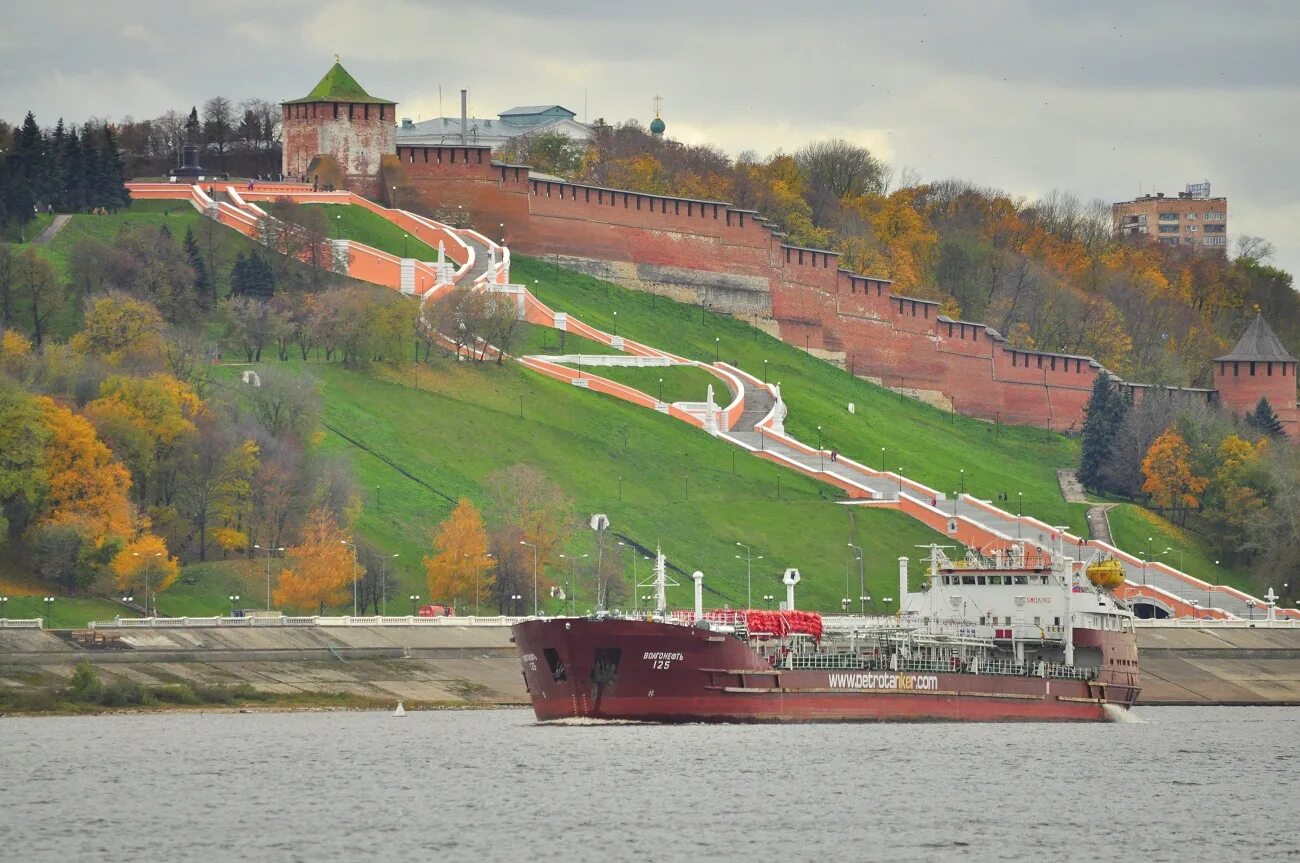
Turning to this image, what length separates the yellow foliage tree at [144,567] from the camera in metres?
89.1

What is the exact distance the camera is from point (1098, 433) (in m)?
134

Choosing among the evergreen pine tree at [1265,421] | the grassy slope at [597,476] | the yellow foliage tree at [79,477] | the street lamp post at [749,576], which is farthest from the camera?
the evergreen pine tree at [1265,421]

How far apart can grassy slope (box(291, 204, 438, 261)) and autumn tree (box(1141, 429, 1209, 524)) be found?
34721 millimetres

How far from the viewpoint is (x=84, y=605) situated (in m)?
88.1

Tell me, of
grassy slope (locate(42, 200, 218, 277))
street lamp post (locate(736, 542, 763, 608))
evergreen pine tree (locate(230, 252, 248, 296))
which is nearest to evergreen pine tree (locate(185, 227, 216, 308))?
evergreen pine tree (locate(230, 252, 248, 296))

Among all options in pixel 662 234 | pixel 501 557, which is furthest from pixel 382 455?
pixel 662 234

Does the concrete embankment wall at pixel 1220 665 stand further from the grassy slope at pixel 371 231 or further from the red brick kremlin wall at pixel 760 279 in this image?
the grassy slope at pixel 371 231

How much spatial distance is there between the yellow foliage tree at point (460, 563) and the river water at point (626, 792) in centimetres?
2086

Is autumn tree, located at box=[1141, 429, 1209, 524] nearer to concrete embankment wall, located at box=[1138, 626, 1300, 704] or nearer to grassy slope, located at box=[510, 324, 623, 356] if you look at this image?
concrete embankment wall, located at box=[1138, 626, 1300, 704]

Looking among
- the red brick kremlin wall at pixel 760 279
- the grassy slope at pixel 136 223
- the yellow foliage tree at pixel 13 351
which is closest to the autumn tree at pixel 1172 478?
the red brick kremlin wall at pixel 760 279

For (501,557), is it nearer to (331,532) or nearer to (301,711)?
(331,532)

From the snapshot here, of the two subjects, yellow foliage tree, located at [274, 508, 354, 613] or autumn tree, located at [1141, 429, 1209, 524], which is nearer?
yellow foliage tree, located at [274, 508, 354, 613]

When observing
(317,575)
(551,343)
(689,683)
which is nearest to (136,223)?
(551,343)

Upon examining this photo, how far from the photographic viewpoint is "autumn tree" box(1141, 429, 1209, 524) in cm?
12850
